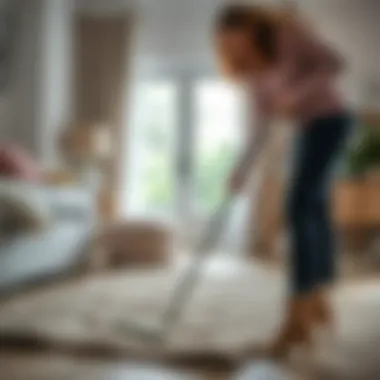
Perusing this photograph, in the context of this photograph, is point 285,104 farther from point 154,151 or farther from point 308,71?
point 154,151

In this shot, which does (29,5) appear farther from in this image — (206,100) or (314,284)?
(314,284)

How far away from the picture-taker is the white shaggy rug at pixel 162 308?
0.76 m

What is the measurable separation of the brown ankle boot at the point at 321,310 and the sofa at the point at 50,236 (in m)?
0.24

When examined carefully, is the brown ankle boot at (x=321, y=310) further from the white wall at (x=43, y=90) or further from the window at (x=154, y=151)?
the white wall at (x=43, y=90)

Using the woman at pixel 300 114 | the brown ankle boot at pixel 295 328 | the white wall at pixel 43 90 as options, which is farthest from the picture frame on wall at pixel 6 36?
the brown ankle boot at pixel 295 328

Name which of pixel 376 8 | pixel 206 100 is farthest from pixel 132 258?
pixel 376 8

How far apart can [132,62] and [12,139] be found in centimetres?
15

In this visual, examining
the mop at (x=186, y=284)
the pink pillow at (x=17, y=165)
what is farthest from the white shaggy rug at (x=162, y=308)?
the pink pillow at (x=17, y=165)

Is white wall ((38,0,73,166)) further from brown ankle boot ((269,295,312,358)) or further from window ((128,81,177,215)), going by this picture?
brown ankle boot ((269,295,312,358))

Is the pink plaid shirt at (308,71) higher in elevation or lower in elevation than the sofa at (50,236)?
higher

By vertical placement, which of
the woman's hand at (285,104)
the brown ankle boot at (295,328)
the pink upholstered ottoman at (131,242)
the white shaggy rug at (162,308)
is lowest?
the brown ankle boot at (295,328)

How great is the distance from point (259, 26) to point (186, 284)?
→ 0.89 ft

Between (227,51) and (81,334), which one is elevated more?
(227,51)

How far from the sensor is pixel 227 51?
77 centimetres
